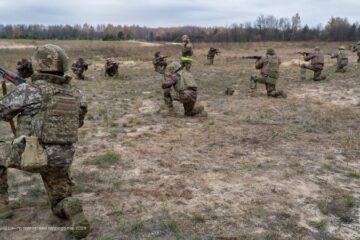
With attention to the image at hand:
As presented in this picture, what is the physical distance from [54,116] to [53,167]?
60 cm

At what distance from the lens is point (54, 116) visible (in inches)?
194

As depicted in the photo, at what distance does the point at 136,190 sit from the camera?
659 centimetres

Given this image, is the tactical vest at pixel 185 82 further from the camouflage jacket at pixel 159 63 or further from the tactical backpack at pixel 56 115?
the camouflage jacket at pixel 159 63

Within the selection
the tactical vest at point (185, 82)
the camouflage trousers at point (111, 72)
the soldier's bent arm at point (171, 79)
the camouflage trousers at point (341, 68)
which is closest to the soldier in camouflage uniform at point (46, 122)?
the tactical vest at point (185, 82)

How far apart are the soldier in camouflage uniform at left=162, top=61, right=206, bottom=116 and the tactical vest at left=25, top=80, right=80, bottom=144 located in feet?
20.6

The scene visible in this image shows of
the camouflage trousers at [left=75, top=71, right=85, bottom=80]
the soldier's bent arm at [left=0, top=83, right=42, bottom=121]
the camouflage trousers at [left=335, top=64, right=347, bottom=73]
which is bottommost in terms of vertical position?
the camouflage trousers at [left=75, top=71, right=85, bottom=80]

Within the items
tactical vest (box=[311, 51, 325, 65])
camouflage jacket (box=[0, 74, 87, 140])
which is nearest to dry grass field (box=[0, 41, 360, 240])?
camouflage jacket (box=[0, 74, 87, 140])

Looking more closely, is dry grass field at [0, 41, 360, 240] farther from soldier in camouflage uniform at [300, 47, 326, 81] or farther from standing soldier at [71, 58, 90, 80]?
standing soldier at [71, 58, 90, 80]

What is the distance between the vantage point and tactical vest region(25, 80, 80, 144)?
4906 mm

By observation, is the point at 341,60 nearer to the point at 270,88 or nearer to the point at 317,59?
the point at 317,59

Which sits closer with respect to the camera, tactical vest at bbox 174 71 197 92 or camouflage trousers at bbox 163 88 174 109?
tactical vest at bbox 174 71 197 92

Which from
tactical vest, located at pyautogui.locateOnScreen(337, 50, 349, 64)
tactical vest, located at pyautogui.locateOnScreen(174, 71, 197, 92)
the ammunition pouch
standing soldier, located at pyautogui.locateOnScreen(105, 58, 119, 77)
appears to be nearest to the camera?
the ammunition pouch

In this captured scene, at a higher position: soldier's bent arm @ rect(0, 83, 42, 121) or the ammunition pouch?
soldier's bent arm @ rect(0, 83, 42, 121)

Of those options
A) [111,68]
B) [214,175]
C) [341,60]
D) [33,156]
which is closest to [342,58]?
[341,60]
